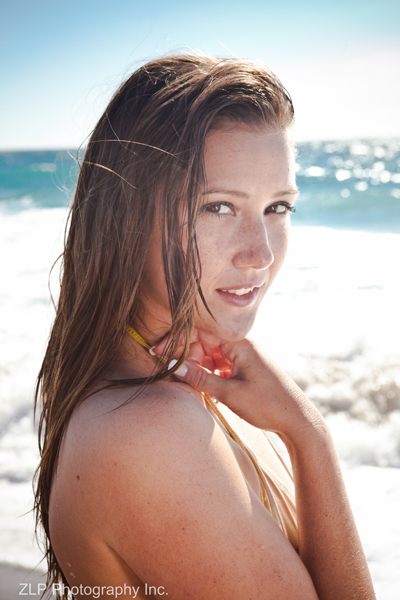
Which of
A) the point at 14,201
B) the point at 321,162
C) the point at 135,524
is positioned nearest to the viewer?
the point at 135,524

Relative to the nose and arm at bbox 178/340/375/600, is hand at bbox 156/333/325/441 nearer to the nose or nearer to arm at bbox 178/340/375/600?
arm at bbox 178/340/375/600

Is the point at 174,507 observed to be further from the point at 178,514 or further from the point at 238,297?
the point at 238,297

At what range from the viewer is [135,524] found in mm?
1112

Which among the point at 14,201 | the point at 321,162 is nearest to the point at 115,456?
the point at 14,201

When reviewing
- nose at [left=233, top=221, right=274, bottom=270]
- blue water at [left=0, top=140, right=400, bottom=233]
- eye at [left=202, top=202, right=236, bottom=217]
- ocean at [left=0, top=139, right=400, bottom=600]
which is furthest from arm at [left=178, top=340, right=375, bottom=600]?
blue water at [left=0, top=140, right=400, bottom=233]

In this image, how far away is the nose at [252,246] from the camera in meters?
1.49

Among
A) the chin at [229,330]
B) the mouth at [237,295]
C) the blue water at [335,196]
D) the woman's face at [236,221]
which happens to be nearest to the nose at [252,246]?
the woman's face at [236,221]

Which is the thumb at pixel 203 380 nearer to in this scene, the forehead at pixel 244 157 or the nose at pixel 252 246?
the nose at pixel 252 246

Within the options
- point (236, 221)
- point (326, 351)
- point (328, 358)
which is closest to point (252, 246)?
point (236, 221)

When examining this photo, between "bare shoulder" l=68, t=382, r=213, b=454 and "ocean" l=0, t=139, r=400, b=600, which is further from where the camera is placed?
"ocean" l=0, t=139, r=400, b=600

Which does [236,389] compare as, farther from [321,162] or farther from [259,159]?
[321,162]

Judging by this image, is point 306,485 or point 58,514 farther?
point 306,485

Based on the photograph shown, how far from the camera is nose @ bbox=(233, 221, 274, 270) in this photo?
58.7 inches

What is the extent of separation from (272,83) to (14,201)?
2390 cm
